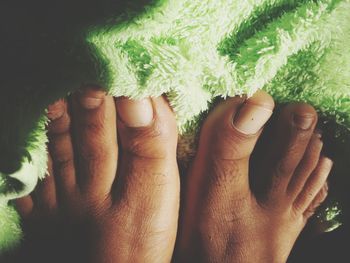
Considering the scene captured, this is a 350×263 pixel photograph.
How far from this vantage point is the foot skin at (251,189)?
2.16ft

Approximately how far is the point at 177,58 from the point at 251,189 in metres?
0.37

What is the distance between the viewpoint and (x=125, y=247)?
2.31 ft

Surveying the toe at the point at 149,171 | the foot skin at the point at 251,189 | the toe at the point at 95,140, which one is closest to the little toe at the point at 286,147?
the foot skin at the point at 251,189

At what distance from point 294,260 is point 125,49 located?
2.20 feet

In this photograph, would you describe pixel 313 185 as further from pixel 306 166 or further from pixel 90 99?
pixel 90 99

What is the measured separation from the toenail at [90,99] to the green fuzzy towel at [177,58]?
2.8 inches

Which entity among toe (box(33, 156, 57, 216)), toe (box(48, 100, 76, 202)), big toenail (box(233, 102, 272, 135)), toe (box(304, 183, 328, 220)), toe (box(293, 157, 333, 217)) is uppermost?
toe (box(48, 100, 76, 202))

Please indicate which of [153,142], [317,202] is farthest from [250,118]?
[317,202]

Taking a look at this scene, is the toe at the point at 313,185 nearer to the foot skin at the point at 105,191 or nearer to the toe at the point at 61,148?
the foot skin at the point at 105,191

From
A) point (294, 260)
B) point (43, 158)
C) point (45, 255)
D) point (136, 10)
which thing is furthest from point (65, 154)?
point (294, 260)

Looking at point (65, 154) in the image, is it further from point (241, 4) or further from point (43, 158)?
point (241, 4)

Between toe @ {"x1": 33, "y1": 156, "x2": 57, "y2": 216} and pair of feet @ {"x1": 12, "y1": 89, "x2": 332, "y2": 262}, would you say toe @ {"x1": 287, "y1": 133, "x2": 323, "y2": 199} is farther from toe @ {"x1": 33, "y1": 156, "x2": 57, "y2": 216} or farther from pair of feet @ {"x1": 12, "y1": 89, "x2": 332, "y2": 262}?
toe @ {"x1": 33, "y1": 156, "x2": 57, "y2": 216}

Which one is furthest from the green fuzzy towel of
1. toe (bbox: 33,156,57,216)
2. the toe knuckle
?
toe (bbox: 33,156,57,216)

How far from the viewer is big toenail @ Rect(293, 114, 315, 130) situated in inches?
25.0
